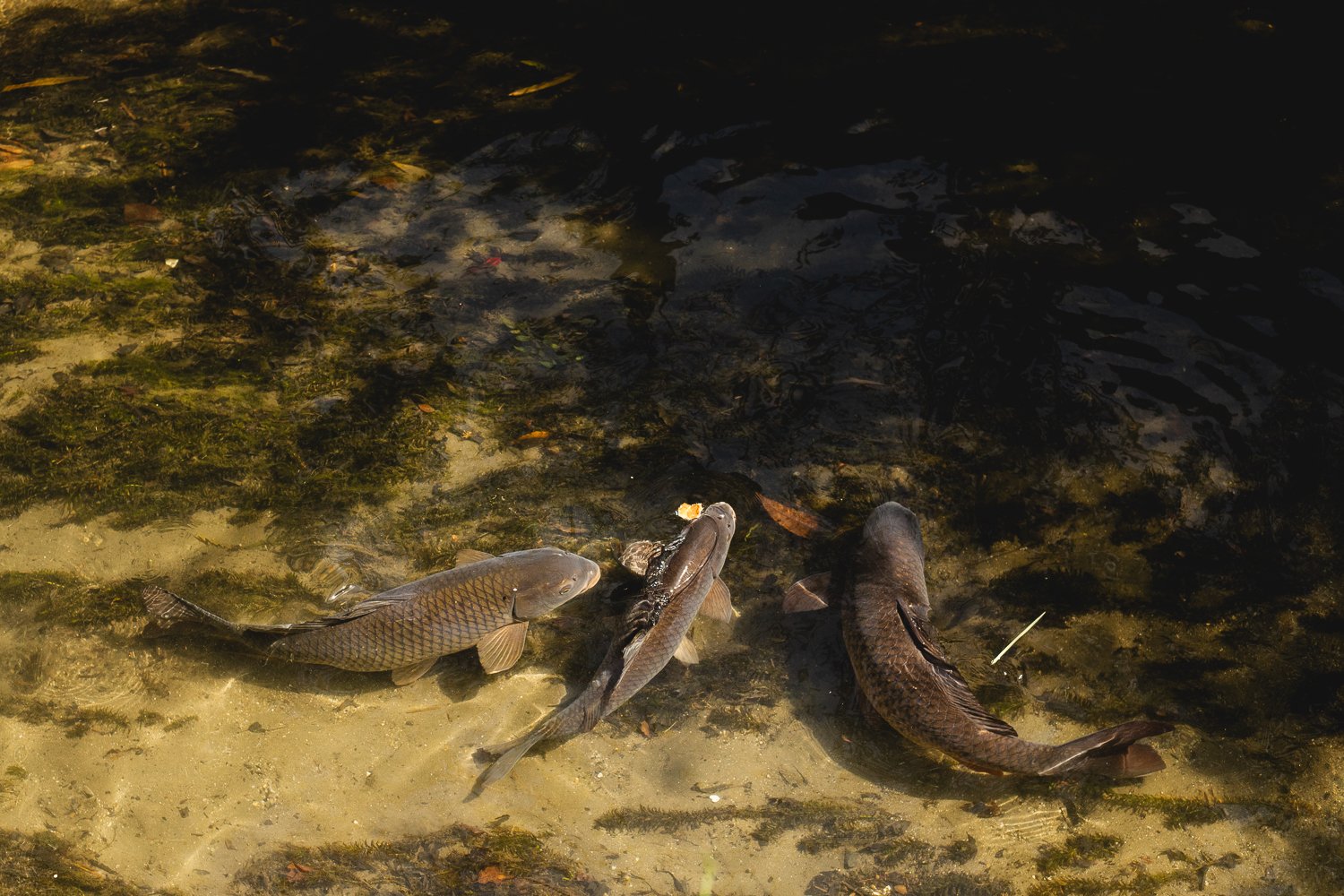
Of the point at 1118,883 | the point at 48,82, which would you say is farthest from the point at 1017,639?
the point at 48,82

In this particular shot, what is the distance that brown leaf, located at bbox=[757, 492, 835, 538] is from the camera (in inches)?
202

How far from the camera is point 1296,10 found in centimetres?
709

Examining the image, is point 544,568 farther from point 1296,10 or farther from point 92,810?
point 1296,10

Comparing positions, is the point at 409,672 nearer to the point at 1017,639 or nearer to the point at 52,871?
the point at 52,871

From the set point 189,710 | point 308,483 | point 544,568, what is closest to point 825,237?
point 544,568

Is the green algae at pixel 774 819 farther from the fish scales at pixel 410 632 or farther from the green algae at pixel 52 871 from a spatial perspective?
the green algae at pixel 52 871

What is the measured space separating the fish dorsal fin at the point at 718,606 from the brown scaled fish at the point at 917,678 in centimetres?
31

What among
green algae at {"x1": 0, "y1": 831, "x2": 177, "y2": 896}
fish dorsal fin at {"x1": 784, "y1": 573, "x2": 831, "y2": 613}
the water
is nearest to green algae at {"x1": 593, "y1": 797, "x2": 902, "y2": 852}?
the water

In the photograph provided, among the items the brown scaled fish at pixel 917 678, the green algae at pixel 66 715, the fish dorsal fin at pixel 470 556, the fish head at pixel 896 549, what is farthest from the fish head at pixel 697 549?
the green algae at pixel 66 715

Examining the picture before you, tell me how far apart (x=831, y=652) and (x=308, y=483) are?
3.00m

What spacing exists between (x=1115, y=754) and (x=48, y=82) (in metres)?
9.32

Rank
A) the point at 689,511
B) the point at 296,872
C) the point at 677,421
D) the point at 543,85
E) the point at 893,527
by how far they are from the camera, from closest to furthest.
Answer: the point at 296,872
the point at 893,527
the point at 689,511
the point at 677,421
the point at 543,85

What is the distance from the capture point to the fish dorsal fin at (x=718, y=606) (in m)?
4.72

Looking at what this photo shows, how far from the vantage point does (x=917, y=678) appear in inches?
169
